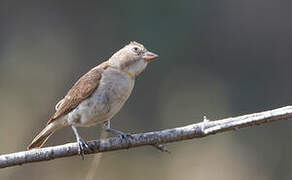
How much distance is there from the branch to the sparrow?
60 centimetres

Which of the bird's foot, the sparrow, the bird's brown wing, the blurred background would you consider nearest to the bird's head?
the sparrow

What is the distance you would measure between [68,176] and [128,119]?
2204mm

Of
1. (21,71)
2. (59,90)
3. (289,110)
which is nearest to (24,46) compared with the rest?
(21,71)

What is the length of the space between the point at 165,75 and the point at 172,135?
23.4 feet

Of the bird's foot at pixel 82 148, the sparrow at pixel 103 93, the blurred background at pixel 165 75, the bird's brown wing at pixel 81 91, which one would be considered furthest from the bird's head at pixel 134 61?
the blurred background at pixel 165 75

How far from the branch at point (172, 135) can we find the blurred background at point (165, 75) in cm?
380

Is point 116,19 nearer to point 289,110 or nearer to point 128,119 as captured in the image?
point 128,119

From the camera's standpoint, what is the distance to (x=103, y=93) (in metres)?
6.12

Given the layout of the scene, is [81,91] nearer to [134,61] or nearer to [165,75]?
[134,61]

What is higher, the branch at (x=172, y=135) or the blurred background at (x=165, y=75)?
the blurred background at (x=165, y=75)

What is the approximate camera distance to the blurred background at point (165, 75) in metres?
10.0

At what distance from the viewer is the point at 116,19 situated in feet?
43.6

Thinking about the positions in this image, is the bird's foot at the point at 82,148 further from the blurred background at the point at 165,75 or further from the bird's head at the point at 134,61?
the blurred background at the point at 165,75

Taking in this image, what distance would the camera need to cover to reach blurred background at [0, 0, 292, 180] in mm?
10031
